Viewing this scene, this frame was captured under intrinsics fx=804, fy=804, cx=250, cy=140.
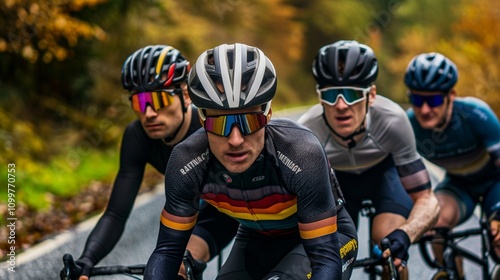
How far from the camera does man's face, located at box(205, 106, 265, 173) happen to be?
3607 millimetres

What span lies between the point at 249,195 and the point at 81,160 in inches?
457

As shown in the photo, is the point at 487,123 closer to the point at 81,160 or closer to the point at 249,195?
the point at 249,195

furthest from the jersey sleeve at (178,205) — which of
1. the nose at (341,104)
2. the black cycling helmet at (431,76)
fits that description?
the black cycling helmet at (431,76)

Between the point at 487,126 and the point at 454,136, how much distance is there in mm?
326

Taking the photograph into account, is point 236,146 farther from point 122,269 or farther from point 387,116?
point 387,116

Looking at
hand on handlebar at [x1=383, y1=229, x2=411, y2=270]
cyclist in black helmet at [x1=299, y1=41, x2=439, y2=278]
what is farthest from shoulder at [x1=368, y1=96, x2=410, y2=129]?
hand on handlebar at [x1=383, y1=229, x2=411, y2=270]

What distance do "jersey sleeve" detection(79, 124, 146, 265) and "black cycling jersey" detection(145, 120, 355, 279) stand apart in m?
0.85

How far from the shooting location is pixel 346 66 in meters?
5.32

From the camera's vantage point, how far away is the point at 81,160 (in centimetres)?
1509

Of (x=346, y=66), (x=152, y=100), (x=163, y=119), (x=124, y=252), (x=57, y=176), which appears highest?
(x=346, y=66)

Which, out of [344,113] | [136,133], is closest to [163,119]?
[136,133]

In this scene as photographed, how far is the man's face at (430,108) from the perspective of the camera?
6.33 m

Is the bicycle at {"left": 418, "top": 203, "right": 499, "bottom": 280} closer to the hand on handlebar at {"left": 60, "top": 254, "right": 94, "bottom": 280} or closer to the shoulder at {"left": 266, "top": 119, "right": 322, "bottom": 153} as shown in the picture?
the shoulder at {"left": 266, "top": 119, "right": 322, "bottom": 153}

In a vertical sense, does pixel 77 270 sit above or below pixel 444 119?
below
